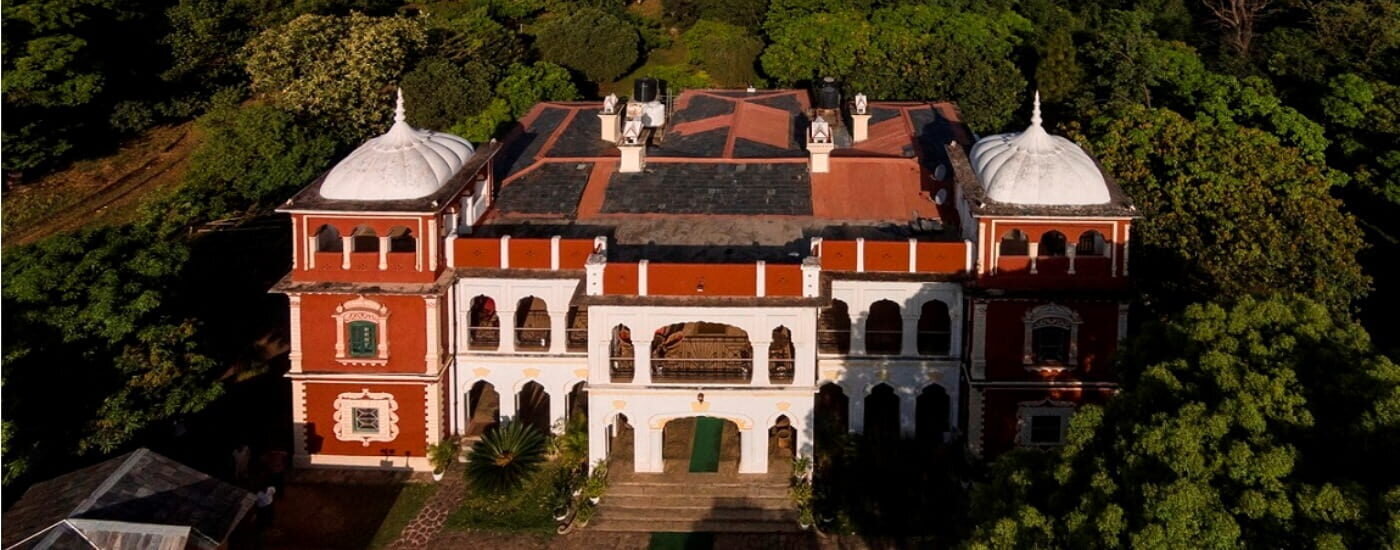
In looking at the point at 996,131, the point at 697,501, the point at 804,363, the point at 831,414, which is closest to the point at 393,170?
the point at 697,501

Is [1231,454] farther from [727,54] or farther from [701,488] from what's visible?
[727,54]

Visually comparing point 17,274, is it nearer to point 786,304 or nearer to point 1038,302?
point 786,304

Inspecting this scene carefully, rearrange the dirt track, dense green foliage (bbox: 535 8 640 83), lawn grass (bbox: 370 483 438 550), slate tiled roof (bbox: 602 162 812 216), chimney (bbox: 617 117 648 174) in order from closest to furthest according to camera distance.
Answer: lawn grass (bbox: 370 483 438 550)
slate tiled roof (bbox: 602 162 812 216)
chimney (bbox: 617 117 648 174)
the dirt track
dense green foliage (bbox: 535 8 640 83)

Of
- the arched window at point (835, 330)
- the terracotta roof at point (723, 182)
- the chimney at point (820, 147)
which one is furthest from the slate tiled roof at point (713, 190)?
the arched window at point (835, 330)

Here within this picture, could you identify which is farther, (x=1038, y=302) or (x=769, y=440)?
(x=769, y=440)

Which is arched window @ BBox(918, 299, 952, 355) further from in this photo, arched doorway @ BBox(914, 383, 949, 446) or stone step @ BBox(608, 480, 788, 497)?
stone step @ BBox(608, 480, 788, 497)

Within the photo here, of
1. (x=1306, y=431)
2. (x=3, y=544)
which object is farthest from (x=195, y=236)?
(x=1306, y=431)

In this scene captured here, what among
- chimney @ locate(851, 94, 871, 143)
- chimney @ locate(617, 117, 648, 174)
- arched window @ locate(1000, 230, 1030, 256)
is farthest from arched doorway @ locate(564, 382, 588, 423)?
chimney @ locate(851, 94, 871, 143)
